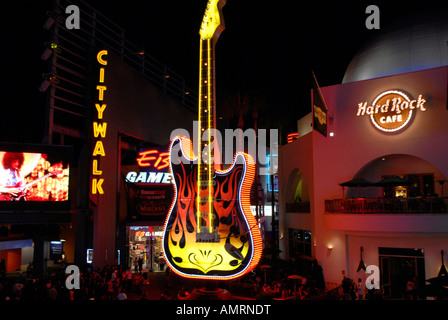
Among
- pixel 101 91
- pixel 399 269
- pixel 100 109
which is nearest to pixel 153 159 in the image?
pixel 100 109

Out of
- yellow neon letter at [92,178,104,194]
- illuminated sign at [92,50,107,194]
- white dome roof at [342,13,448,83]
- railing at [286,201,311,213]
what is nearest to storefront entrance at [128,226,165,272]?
yellow neon letter at [92,178,104,194]

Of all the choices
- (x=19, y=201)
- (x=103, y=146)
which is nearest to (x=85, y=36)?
(x=103, y=146)

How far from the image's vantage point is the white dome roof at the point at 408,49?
20.7 m

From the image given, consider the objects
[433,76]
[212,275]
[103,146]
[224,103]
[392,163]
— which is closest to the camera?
[212,275]

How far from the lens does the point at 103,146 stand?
23.5 m

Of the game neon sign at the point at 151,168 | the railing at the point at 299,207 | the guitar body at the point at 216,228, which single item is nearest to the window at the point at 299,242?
the railing at the point at 299,207

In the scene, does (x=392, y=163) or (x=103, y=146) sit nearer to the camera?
(x=392, y=163)

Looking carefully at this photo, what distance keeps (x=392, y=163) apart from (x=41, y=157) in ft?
63.9

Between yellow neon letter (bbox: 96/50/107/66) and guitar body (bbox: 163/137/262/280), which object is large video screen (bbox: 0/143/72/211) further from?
guitar body (bbox: 163/137/262/280)

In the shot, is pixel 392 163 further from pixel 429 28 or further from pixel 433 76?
pixel 429 28

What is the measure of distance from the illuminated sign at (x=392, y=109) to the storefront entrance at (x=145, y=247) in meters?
16.5

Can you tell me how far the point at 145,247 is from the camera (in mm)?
28047

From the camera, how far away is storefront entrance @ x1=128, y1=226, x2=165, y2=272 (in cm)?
2761

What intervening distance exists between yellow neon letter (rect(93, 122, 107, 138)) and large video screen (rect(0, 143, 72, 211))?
69.5 inches
